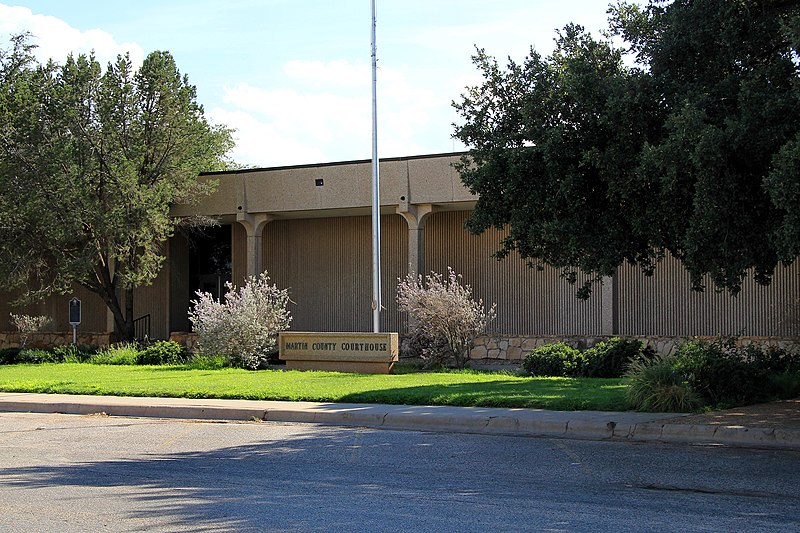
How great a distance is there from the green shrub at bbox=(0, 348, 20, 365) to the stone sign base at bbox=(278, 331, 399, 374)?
11.2 meters

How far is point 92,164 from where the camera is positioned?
3030 centimetres

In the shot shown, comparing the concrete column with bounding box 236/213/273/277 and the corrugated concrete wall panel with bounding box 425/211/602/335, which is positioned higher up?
the concrete column with bounding box 236/213/273/277

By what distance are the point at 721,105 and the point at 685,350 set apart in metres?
6.02

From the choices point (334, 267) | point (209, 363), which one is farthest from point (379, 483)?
point (334, 267)

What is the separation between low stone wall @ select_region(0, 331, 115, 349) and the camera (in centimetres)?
3372

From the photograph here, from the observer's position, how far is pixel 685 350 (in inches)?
726

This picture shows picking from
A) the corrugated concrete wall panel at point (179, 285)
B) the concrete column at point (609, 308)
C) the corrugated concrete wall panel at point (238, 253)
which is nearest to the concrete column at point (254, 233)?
the corrugated concrete wall panel at point (238, 253)

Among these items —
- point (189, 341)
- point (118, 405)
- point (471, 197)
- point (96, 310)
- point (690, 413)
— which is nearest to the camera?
point (690, 413)

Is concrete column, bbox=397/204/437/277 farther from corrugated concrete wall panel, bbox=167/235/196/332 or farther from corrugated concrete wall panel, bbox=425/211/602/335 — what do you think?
corrugated concrete wall panel, bbox=167/235/196/332

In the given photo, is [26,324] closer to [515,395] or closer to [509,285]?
[509,285]

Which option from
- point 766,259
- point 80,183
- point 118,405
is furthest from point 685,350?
point 80,183

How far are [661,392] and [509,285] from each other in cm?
1509

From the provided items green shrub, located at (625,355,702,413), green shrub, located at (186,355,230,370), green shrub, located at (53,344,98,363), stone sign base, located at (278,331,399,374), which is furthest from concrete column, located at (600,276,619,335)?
green shrub, located at (53,344,98,363)

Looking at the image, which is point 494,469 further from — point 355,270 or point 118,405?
point 355,270
